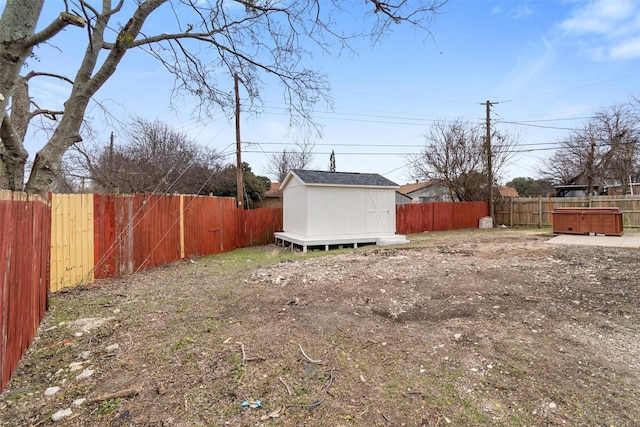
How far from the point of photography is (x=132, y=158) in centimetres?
1697

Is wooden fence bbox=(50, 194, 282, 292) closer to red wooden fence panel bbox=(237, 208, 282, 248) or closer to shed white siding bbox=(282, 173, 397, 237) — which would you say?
red wooden fence panel bbox=(237, 208, 282, 248)

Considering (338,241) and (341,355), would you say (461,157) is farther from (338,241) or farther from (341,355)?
(341,355)

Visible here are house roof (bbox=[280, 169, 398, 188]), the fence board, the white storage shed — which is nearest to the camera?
the fence board

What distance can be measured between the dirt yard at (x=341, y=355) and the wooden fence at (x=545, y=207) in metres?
12.8

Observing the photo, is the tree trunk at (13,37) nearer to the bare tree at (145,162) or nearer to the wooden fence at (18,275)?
the wooden fence at (18,275)

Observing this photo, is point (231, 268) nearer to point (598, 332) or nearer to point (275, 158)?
point (598, 332)

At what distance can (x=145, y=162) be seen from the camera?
16.1 m

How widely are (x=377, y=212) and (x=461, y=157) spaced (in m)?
10.4

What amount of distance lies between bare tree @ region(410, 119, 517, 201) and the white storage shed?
913 cm

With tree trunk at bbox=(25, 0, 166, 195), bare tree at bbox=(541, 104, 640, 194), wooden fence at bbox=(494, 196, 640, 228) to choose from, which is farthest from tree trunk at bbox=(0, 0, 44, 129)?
bare tree at bbox=(541, 104, 640, 194)

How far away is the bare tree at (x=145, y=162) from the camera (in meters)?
13.5

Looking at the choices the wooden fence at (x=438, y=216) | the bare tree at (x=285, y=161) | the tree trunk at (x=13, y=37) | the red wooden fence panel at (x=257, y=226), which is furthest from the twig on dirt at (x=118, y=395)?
the bare tree at (x=285, y=161)

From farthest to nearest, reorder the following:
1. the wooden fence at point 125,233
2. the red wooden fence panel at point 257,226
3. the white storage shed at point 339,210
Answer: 1. the red wooden fence panel at point 257,226
2. the white storage shed at point 339,210
3. the wooden fence at point 125,233

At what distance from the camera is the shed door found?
36.9 ft
